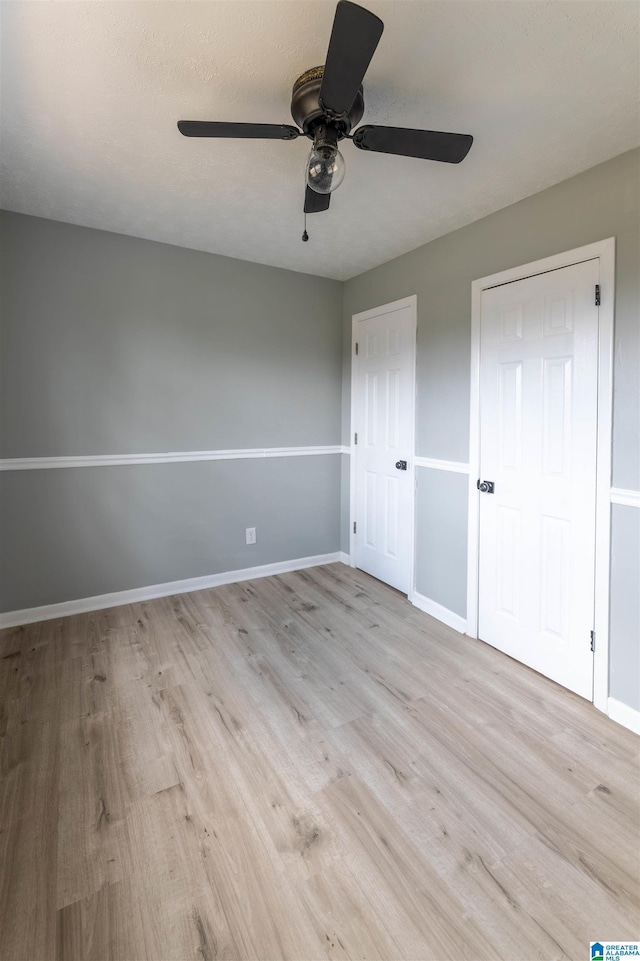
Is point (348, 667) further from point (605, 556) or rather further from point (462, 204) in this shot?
point (462, 204)

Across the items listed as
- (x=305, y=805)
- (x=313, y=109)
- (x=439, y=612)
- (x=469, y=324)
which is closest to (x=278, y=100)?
(x=313, y=109)

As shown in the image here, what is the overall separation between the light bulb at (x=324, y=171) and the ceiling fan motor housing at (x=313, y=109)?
78mm

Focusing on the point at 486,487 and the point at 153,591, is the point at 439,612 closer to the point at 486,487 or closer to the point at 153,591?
the point at 486,487

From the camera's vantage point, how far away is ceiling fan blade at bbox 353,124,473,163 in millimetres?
1384

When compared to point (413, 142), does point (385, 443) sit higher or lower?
lower

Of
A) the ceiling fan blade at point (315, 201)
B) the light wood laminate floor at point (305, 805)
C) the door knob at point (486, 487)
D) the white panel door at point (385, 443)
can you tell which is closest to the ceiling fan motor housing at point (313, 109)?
the ceiling fan blade at point (315, 201)

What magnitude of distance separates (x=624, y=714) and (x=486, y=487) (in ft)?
4.00

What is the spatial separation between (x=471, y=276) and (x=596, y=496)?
Answer: 1.45 metres

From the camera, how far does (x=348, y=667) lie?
92.3 inches

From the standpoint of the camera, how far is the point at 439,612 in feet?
9.48

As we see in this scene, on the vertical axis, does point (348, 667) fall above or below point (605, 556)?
below

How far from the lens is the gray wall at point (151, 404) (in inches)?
106

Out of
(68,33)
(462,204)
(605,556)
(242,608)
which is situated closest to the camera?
(68,33)

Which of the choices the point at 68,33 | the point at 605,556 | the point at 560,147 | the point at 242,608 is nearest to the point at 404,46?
the point at 560,147
